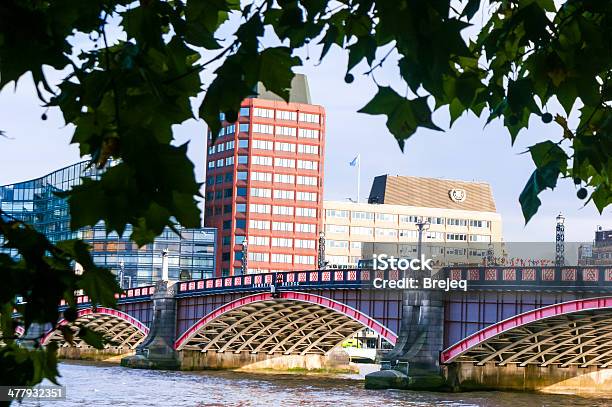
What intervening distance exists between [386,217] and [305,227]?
1427cm

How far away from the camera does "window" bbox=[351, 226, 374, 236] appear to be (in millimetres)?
150250

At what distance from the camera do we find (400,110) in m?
3.64

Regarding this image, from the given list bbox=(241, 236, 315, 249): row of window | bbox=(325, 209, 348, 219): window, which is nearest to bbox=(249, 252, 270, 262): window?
bbox=(241, 236, 315, 249): row of window

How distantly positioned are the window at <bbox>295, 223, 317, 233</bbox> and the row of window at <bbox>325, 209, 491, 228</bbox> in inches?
153

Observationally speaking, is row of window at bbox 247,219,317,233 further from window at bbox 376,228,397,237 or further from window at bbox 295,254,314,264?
window at bbox 376,228,397,237

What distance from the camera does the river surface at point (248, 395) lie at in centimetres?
4425

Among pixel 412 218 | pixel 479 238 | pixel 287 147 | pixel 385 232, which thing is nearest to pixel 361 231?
pixel 385 232

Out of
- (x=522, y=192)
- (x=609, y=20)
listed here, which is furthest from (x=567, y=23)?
(x=522, y=192)

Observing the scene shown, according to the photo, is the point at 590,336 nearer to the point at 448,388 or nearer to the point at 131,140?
the point at 448,388

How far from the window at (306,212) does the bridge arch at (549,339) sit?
84.4m

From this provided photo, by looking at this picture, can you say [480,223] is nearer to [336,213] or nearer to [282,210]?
[336,213]

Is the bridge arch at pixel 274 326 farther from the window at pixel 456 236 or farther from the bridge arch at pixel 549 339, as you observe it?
the window at pixel 456 236

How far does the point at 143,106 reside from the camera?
10.9ft

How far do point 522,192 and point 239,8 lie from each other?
1388 millimetres
